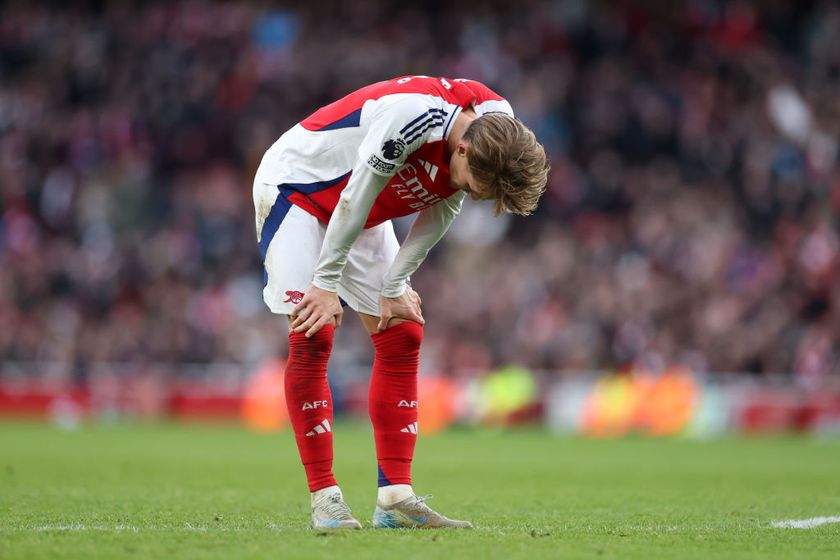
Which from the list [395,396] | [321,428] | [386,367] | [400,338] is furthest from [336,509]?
[400,338]

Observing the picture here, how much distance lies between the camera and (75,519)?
6078 mm

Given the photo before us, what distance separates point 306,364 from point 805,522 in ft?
8.81

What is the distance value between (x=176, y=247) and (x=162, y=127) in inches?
121

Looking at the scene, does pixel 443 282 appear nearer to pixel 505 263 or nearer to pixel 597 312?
pixel 505 263

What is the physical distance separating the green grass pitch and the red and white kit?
3.93ft

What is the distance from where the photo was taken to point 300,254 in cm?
587

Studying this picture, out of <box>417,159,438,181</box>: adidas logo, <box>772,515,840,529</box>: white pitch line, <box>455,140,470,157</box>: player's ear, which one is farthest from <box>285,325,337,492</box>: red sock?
<box>772,515,840,529</box>: white pitch line

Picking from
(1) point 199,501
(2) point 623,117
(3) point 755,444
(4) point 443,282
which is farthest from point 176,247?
(1) point 199,501

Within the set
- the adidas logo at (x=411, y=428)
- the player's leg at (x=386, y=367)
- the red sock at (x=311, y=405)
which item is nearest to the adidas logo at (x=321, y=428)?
the red sock at (x=311, y=405)

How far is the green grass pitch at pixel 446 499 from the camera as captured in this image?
5141 mm

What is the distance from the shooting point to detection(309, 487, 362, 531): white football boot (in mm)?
5730

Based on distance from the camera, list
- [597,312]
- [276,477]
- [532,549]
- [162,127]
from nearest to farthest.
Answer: [532,549]
[276,477]
[597,312]
[162,127]

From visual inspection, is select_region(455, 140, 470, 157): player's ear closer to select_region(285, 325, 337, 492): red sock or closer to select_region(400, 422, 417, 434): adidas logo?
select_region(285, 325, 337, 492): red sock

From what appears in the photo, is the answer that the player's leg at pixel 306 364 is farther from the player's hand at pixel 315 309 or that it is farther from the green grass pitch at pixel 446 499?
the green grass pitch at pixel 446 499
